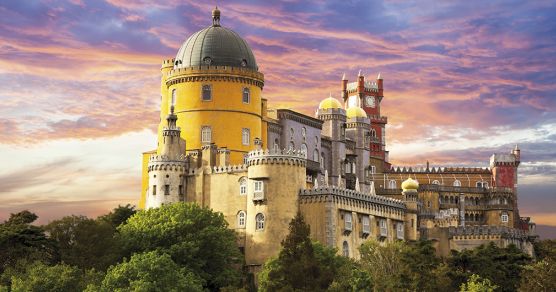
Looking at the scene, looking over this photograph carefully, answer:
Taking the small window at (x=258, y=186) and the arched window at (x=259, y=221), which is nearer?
the arched window at (x=259, y=221)

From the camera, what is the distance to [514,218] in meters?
161

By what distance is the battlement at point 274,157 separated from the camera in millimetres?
114312

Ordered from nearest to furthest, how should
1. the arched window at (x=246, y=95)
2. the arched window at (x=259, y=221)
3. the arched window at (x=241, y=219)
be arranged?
the arched window at (x=259, y=221) < the arched window at (x=241, y=219) < the arched window at (x=246, y=95)

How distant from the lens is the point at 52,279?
9781cm

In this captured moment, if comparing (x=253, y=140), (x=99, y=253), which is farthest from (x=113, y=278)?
(x=253, y=140)

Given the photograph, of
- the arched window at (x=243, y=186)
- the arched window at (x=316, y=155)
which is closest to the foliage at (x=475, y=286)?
the arched window at (x=243, y=186)

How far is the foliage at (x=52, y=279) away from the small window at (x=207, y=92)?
101 ft

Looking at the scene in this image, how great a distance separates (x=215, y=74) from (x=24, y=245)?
29656 millimetres

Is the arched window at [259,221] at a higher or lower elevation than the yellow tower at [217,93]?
lower

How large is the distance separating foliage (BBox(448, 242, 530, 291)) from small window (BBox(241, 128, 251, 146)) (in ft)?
80.3

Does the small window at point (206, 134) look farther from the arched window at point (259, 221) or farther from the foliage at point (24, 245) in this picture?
the foliage at point (24, 245)

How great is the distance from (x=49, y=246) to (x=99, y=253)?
15.4 ft

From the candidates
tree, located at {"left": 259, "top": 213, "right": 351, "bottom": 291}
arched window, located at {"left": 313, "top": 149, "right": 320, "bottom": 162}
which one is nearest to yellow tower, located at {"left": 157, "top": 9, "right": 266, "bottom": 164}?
arched window, located at {"left": 313, "top": 149, "right": 320, "bottom": 162}

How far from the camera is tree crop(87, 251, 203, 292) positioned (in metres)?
97.6
